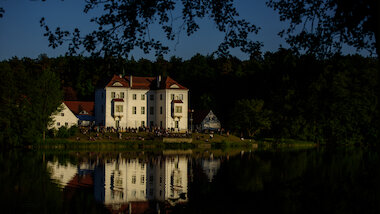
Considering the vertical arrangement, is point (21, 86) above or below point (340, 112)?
above

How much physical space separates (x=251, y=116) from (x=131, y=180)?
1682 inches

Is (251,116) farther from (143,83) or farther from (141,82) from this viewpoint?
(141,82)

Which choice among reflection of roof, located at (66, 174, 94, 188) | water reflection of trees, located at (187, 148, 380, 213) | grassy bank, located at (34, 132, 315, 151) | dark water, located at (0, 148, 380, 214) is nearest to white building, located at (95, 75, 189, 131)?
grassy bank, located at (34, 132, 315, 151)

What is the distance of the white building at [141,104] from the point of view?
6862 cm

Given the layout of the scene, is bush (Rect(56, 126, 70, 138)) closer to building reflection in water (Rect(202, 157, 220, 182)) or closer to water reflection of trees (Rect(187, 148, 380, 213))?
building reflection in water (Rect(202, 157, 220, 182))

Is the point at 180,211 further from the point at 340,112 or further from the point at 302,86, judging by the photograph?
the point at 340,112

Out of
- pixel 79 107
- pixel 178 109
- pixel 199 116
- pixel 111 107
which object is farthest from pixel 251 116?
pixel 79 107

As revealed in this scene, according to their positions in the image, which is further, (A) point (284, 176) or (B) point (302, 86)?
(A) point (284, 176)

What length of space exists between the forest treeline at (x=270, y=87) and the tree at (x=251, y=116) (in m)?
0.14

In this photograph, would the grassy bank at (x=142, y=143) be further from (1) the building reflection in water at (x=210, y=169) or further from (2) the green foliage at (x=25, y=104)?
(1) the building reflection in water at (x=210, y=169)

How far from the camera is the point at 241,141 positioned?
64.6m

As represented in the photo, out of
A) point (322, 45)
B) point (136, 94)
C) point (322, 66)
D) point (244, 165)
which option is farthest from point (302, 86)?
point (136, 94)

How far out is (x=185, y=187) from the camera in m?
26.0

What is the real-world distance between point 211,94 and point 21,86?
36.2 m
